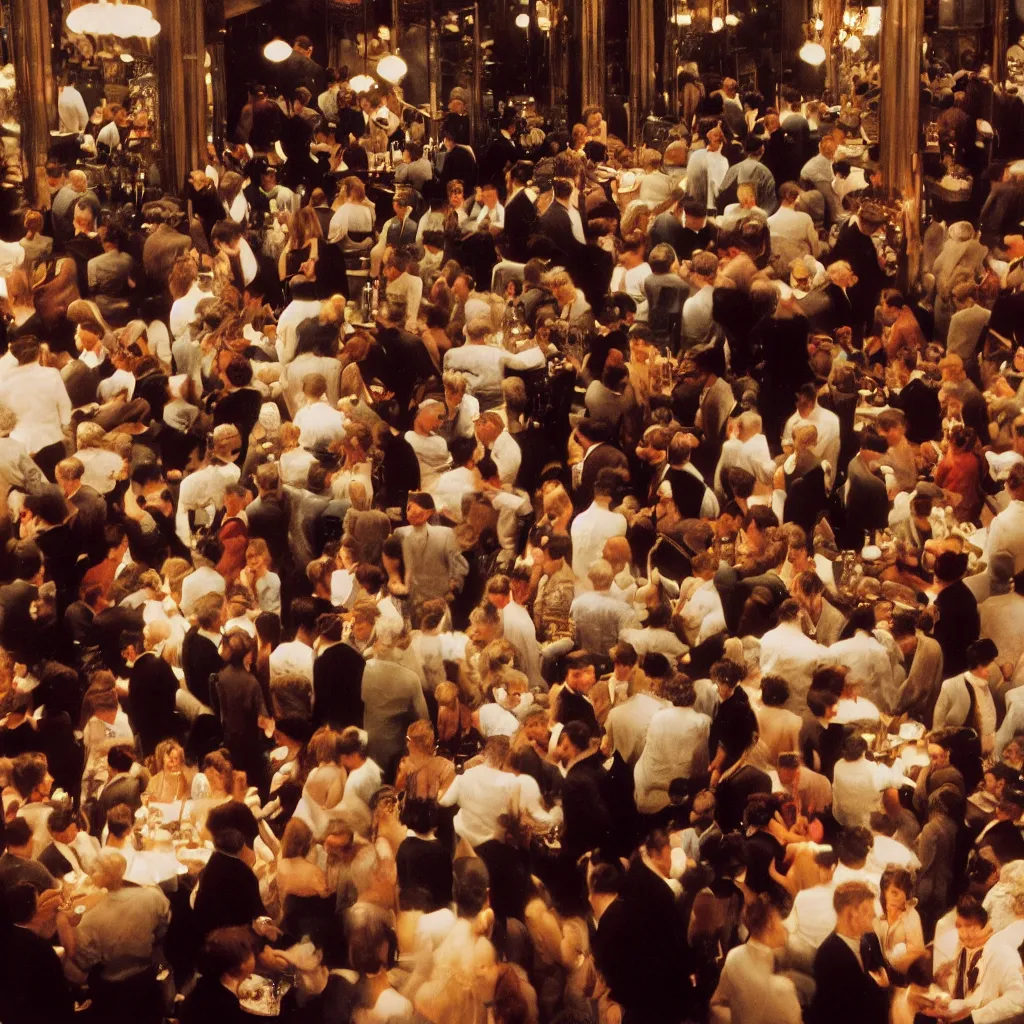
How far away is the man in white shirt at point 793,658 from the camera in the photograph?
905 cm

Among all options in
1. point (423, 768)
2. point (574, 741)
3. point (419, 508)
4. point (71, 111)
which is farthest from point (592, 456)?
point (71, 111)

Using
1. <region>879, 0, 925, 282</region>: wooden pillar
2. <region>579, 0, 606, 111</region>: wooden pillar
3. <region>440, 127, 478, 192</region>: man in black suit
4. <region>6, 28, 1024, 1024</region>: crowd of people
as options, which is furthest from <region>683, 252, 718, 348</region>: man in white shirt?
<region>579, 0, 606, 111</region>: wooden pillar

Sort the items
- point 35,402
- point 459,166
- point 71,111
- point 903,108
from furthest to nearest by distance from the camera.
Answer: point 71,111, point 459,166, point 903,108, point 35,402

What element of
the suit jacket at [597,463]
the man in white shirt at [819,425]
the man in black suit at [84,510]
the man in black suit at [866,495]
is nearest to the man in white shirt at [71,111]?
the man in black suit at [84,510]

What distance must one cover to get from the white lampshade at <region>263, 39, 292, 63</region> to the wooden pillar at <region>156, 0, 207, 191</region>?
4.92m

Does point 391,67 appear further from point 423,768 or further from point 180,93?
point 423,768

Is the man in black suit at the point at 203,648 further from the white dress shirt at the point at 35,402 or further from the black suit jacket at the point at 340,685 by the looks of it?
the white dress shirt at the point at 35,402

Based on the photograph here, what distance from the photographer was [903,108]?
53.5ft

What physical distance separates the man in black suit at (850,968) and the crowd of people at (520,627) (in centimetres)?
1

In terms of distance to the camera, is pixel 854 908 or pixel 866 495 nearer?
pixel 854 908

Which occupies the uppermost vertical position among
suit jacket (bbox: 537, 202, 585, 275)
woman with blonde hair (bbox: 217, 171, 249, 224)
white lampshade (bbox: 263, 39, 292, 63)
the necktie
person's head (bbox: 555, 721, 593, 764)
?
white lampshade (bbox: 263, 39, 292, 63)

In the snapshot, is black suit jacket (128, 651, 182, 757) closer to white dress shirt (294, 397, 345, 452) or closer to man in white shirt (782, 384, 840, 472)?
white dress shirt (294, 397, 345, 452)

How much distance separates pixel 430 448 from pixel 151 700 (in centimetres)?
256

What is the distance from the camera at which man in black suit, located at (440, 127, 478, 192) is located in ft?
56.7
